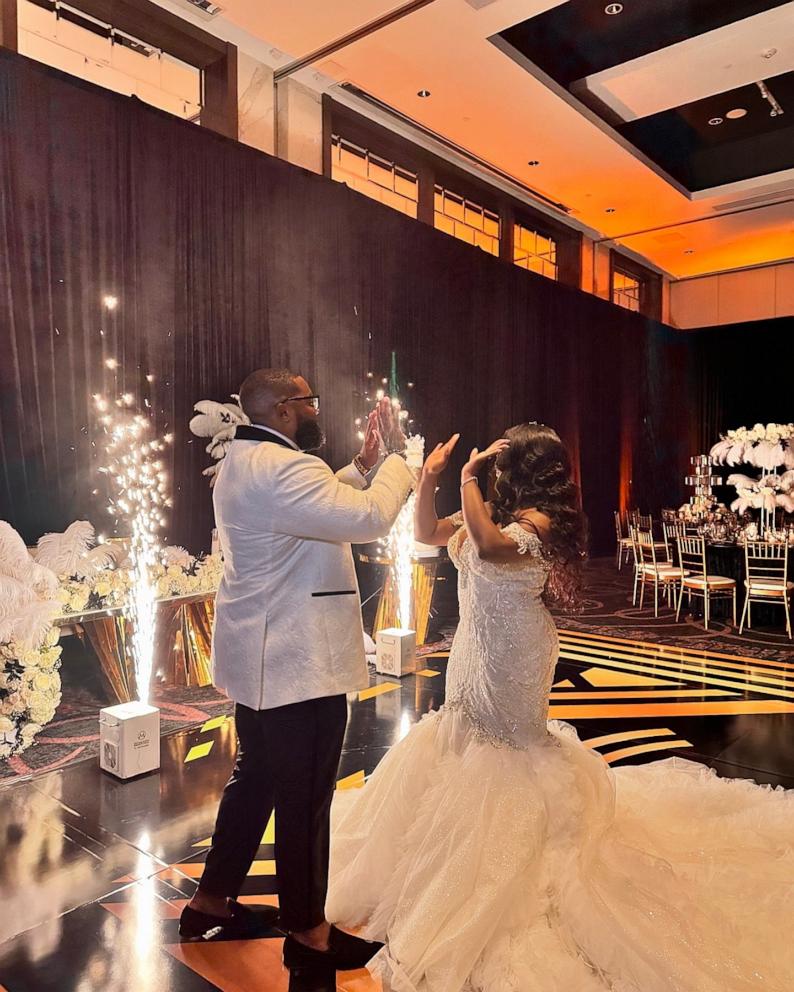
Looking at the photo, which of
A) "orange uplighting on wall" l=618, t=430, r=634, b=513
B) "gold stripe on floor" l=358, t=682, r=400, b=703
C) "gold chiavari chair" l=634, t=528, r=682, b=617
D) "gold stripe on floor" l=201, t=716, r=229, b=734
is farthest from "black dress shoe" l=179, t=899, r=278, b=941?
"orange uplighting on wall" l=618, t=430, r=634, b=513

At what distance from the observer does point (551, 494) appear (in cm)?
251

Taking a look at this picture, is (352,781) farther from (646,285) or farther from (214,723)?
(646,285)

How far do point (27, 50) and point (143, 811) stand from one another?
6022mm

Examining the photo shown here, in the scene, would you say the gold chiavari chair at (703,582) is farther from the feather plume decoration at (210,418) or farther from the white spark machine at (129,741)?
the white spark machine at (129,741)

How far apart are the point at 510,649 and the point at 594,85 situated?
8027 mm

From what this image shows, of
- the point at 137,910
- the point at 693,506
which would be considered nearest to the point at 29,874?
the point at 137,910

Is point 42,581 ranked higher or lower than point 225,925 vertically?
higher

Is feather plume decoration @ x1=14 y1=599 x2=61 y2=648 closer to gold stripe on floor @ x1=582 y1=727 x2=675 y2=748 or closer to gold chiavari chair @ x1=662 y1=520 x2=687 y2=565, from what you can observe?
gold stripe on floor @ x1=582 y1=727 x2=675 y2=748

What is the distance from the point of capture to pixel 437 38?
732 centimetres

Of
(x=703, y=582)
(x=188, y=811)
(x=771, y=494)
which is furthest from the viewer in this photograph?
(x=771, y=494)

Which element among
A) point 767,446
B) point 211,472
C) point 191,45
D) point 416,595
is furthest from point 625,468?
point 191,45

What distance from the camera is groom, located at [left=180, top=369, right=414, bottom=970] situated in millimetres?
2096

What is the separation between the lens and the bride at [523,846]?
2.08m

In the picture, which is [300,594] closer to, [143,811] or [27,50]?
[143,811]
